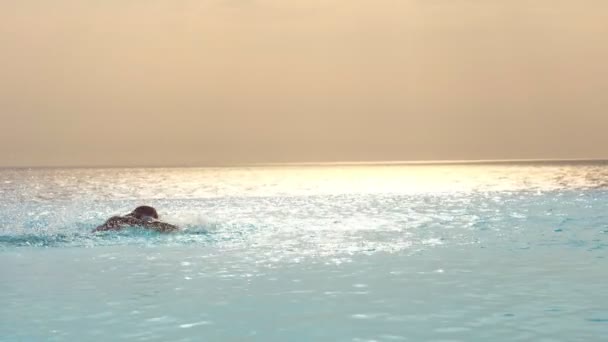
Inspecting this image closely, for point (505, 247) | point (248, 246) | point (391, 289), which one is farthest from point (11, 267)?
point (505, 247)

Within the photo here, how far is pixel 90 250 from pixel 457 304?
1667cm

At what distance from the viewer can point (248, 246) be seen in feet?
86.8

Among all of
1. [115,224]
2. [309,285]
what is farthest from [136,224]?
[309,285]

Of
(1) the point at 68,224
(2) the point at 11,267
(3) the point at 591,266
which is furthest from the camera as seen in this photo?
(1) the point at 68,224

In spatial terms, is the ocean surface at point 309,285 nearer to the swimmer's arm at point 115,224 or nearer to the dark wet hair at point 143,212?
the swimmer's arm at point 115,224

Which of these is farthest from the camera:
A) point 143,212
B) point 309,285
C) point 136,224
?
point 143,212

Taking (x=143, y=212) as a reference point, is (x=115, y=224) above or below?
below

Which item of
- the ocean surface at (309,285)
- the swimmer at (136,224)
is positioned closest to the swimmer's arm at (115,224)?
the swimmer at (136,224)

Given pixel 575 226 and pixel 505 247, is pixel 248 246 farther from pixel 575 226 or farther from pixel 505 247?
pixel 575 226

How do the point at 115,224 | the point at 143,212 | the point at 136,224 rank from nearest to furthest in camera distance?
the point at 115,224 < the point at 136,224 < the point at 143,212

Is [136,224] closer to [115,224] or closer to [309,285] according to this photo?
[115,224]

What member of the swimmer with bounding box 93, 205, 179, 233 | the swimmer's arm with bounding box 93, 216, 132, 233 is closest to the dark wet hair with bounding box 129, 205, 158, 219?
the swimmer with bounding box 93, 205, 179, 233

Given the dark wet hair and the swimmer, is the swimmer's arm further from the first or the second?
the dark wet hair

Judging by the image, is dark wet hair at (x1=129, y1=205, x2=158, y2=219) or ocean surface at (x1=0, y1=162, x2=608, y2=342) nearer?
Answer: ocean surface at (x1=0, y1=162, x2=608, y2=342)
